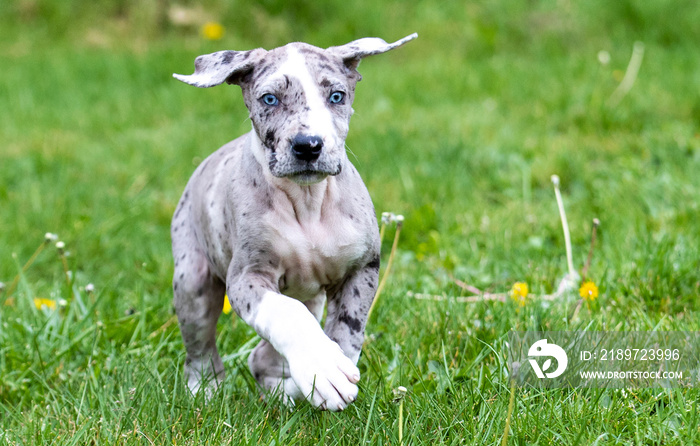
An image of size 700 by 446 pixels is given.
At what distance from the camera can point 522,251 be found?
4.47 meters

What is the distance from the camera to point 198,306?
9.76ft

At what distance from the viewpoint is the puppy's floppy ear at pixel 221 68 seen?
2439 millimetres

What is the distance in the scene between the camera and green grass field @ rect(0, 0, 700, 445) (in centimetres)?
266

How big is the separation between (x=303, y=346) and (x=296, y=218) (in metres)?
0.52

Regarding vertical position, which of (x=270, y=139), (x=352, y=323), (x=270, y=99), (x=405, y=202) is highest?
(x=270, y=99)

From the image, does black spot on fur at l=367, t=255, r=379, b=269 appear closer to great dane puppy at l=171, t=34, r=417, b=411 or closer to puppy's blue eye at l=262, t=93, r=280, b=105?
great dane puppy at l=171, t=34, r=417, b=411

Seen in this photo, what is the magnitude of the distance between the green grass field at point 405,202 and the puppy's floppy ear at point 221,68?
109cm

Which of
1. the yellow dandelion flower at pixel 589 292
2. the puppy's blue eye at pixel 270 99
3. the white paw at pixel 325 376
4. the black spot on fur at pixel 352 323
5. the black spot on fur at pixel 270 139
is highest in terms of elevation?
the puppy's blue eye at pixel 270 99

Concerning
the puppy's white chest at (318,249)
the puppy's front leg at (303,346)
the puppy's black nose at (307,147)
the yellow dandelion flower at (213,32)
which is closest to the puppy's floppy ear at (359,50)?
the puppy's black nose at (307,147)

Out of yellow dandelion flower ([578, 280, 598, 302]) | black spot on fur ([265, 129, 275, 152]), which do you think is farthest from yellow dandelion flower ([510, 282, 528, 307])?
black spot on fur ([265, 129, 275, 152])

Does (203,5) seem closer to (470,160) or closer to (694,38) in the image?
(470,160)

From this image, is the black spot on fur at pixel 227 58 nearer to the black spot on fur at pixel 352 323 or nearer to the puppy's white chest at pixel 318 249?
the puppy's white chest at pixel 318 249

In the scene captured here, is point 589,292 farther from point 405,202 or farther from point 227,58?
point 405,202

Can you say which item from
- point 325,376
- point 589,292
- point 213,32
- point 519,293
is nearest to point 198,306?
point 325,376
